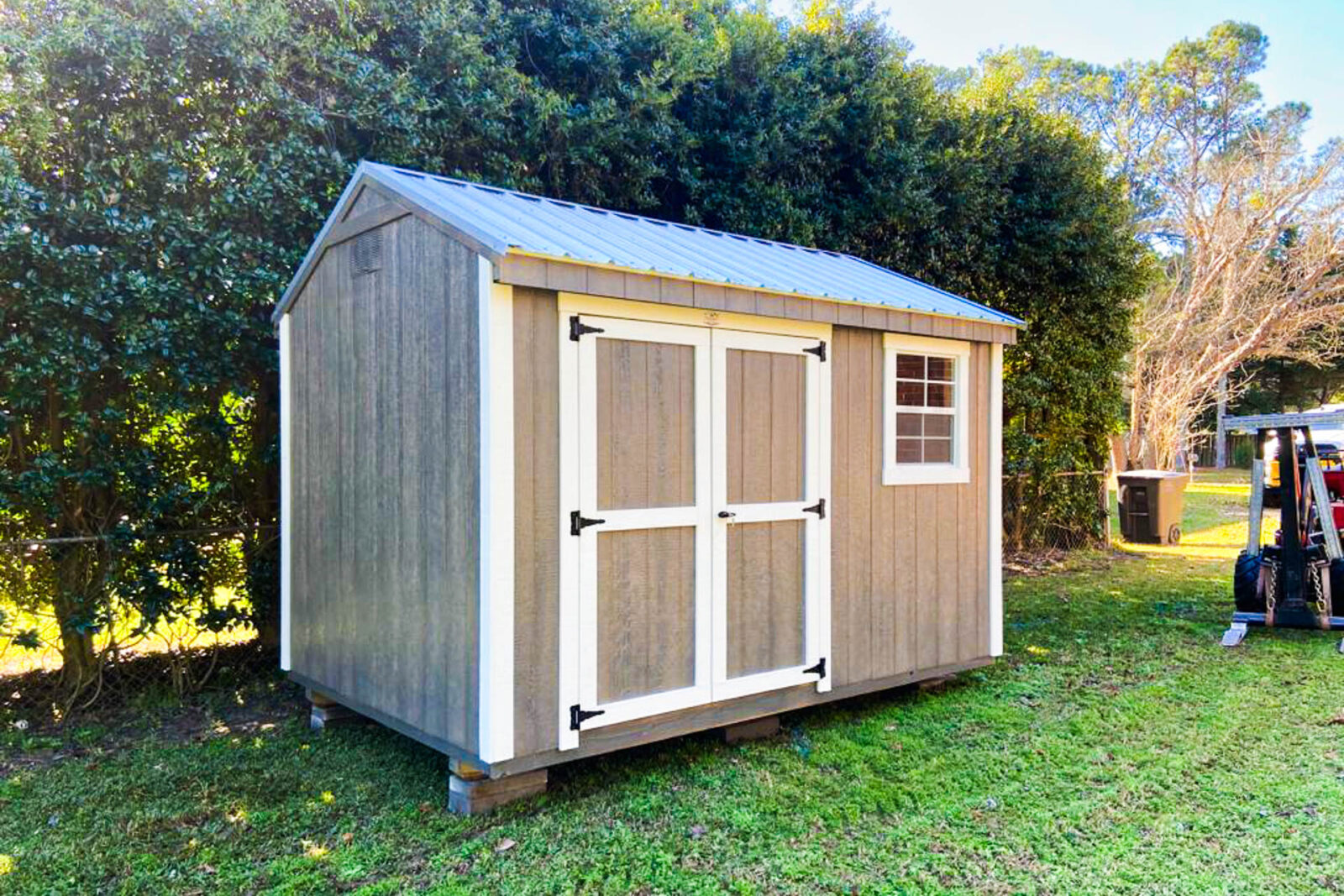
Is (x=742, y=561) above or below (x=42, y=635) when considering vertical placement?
above

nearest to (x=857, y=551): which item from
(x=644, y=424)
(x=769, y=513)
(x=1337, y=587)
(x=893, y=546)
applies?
(x=893, y=546)

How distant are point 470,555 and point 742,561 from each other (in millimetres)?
1212

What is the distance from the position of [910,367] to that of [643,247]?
5.31 feet

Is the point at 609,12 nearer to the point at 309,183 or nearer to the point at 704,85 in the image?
the point at 704,85

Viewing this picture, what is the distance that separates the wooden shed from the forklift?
8.38 ft

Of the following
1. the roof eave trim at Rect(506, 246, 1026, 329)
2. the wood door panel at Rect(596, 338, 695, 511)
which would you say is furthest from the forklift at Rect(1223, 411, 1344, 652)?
the wood door panel at Rect(596, 338, 695, 511)

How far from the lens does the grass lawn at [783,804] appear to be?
268 centimetres

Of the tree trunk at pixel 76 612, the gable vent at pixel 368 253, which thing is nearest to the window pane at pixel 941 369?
the gable vent at pixel 368 253

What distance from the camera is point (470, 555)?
3.06 m

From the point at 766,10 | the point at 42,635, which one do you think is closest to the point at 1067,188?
the point at 766,10

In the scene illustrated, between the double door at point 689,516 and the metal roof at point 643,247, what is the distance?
25cm

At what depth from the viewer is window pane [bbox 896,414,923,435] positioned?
4.37 m

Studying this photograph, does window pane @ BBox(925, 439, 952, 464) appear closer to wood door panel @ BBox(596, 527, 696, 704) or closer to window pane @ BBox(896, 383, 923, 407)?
window pane @ BBox(896, 383, 923, 407)

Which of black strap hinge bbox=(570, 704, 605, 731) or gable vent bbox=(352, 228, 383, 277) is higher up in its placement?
gable vent bbox=(352, 228, 383, 277)
